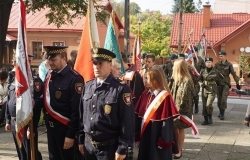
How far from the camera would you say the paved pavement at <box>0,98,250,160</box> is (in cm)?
657

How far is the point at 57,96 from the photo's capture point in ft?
15.0

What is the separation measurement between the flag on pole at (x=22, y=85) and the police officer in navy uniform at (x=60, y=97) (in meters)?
0.23

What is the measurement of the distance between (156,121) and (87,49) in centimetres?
171

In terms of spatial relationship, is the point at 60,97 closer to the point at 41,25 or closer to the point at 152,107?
→ the point at 152,107

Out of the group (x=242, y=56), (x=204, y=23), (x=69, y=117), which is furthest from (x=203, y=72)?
(x=204, y=23)

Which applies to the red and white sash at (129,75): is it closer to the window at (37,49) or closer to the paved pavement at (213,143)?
the paved pavement at (213,143)

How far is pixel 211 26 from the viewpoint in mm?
34812

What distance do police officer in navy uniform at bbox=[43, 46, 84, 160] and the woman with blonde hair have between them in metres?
2.16

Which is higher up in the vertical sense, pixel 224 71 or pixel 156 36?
pixel 156 36

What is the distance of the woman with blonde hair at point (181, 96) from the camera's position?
6070mm

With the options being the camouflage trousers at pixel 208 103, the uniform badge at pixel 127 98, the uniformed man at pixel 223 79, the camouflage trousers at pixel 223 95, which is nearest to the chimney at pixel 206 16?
the uniformed man at pixel 223 79

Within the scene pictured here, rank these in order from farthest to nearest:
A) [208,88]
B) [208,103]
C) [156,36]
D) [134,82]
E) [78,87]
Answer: [156,36]
[208,88]
[208,103]
[134,82]
[78,87]

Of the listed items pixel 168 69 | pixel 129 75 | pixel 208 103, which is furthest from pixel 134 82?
pixel 168 69

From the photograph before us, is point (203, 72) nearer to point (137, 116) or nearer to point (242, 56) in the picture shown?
point (137, 116)
